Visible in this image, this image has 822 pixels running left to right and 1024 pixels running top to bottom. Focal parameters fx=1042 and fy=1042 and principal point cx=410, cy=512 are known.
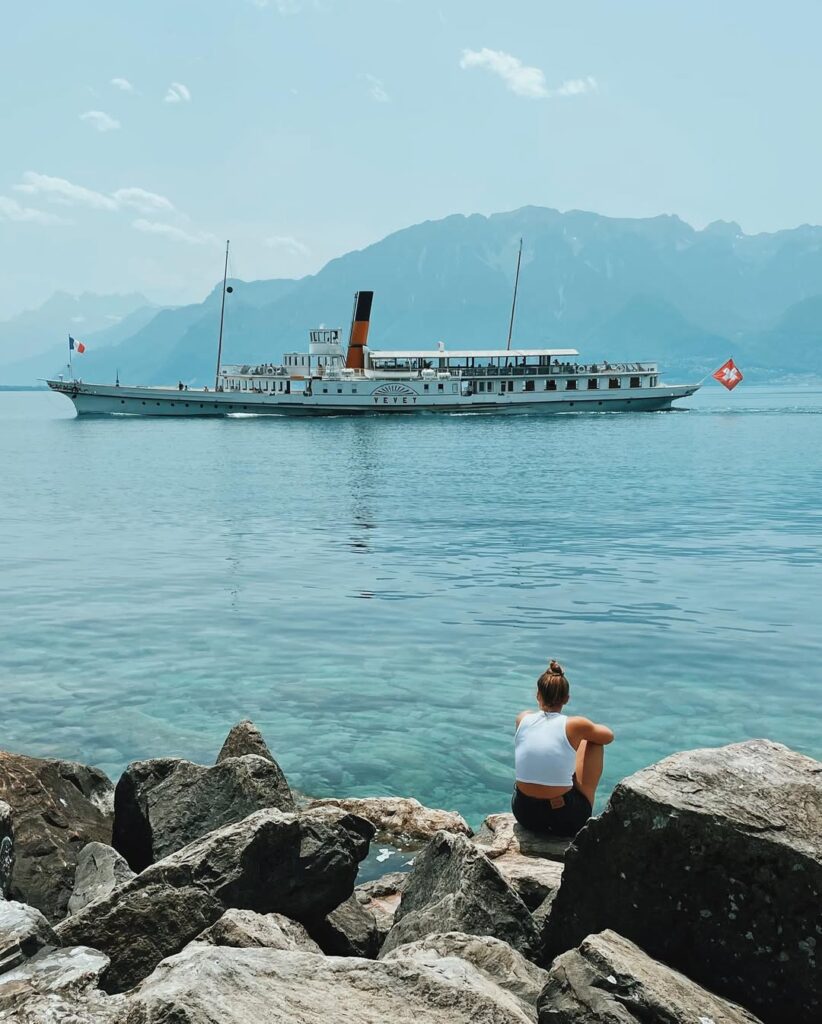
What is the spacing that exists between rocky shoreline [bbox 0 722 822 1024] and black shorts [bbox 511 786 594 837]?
16.0 inches

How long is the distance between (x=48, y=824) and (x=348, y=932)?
7.86ft

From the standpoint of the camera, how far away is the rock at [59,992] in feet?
11.5

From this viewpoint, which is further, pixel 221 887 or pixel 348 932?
pixel 348 932

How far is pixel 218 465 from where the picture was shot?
4731cm

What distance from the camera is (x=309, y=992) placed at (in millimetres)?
3479

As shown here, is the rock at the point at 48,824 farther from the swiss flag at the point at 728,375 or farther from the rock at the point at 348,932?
the swiss flag at the point at 728,375

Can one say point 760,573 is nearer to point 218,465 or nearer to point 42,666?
point 42,666

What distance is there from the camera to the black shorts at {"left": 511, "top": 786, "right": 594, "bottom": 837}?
6.37 meters

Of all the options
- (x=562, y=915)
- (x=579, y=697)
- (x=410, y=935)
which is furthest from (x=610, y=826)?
(x=579, y=697)

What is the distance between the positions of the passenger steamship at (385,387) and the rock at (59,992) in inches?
3036

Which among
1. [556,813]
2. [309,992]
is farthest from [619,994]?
[556,813]

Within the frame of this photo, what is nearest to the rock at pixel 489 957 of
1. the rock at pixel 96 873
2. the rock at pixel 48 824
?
the rock at pixel 96 873

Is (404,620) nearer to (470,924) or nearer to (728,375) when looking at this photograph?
(470,924)

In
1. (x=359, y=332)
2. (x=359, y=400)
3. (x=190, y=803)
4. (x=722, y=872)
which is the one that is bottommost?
(x=190, y=803)
